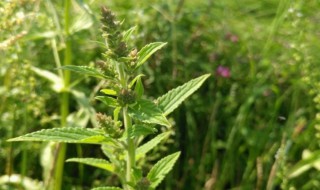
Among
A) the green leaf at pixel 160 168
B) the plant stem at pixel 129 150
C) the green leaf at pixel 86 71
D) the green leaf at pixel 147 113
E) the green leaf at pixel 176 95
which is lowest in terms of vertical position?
the green leaf at pixel 160 168

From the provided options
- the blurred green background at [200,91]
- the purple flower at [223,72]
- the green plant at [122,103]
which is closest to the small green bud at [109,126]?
the green plant at [122,103]

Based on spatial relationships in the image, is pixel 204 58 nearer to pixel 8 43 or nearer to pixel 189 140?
pixel 189 140

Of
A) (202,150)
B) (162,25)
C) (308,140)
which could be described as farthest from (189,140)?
(162,25)

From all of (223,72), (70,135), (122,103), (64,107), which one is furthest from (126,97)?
(223,72)

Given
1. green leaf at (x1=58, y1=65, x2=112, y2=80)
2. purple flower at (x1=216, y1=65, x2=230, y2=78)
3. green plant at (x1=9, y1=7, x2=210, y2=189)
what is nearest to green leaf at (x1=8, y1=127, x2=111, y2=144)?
green plant at (x1=9, y1=7, x2=210, y2=189)

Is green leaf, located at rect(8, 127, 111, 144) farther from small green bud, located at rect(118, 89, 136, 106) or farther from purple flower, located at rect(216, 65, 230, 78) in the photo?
purple flower, located at rect(216, 65, 230, 78)

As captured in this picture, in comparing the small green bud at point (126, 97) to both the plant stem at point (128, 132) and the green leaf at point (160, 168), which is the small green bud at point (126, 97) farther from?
the green leaf at point (160, 168)
